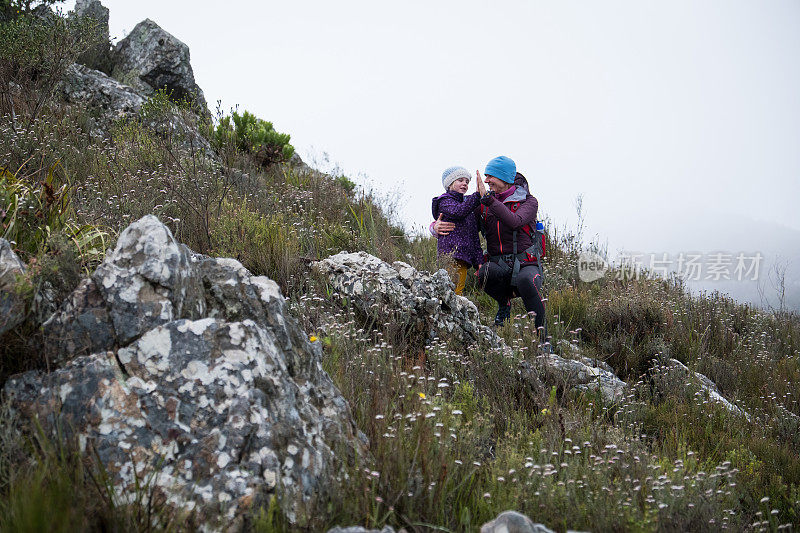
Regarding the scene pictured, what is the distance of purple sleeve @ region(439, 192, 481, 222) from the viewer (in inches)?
226

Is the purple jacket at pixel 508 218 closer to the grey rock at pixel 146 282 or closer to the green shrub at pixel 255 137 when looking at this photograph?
the grey rock at pixel 146 282

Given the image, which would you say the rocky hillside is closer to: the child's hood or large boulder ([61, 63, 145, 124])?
the child's hood

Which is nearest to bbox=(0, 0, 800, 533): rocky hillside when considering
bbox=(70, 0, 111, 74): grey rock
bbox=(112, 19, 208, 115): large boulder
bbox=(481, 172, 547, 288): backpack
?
bbox=(481, 172, 547, 288): backpack

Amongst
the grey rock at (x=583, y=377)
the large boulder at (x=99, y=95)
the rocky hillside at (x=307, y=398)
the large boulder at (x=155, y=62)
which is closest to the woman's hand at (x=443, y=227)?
the rocky hillside at (x=307, y=398)

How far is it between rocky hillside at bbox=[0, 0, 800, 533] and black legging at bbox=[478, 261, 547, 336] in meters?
0.26

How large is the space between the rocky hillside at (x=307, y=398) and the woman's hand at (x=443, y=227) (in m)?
0.58

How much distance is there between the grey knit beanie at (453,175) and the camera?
5984 mm

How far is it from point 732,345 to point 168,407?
23.8 feet

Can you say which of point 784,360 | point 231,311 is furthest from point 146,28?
point 784,360

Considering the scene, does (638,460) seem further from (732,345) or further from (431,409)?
(732,345)

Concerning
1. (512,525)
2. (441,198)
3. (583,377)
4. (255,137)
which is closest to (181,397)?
(512,525)

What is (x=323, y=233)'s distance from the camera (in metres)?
6.50

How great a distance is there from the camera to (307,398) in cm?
253

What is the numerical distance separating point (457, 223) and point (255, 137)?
5.30 meters
